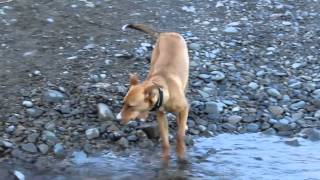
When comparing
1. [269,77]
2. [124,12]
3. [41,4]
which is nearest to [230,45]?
[269,77]

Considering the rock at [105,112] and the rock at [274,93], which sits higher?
the rock at [105,112]

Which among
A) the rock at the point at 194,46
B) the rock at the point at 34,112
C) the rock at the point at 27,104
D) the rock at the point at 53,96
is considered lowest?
the rock at the point at 194,46

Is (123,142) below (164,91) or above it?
below

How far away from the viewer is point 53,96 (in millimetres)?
9047

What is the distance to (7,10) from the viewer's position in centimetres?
1157

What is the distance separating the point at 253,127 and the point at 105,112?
1.87 meters

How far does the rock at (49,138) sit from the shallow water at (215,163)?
353 millimetres

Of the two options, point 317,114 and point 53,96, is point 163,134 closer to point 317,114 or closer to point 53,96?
point 53,96

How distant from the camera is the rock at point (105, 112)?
876 centimetres

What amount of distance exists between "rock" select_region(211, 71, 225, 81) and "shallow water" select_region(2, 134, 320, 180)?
1499 mm

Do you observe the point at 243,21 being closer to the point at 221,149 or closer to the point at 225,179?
the point at 221,149

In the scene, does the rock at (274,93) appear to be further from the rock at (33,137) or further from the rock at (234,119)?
the rock at (33,137)

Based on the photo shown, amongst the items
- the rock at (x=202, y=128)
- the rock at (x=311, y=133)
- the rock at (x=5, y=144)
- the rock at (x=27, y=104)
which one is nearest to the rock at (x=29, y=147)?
the rock at (x=5, y=144)

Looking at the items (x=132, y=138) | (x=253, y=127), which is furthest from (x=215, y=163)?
(x=253, y=127)
